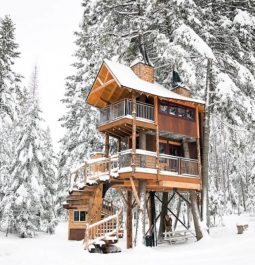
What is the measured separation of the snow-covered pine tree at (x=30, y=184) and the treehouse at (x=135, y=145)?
399 inches

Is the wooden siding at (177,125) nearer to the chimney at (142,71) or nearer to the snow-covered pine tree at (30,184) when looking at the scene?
the chimney at (142,71)

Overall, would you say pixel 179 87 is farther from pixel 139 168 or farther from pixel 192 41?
pixel 139 168

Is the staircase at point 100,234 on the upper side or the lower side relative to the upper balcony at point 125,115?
lower

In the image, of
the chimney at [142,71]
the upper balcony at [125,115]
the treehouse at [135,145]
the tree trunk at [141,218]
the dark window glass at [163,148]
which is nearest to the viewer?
the tree trunk at [141,218]

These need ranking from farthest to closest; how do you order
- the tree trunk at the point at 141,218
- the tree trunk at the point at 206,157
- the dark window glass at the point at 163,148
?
the dark window glass at the point at 163,148 < the tree trunk at the point at 206,157 < the tree trunk at the point at 141,218

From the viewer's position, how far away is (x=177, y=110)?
23.8 metres

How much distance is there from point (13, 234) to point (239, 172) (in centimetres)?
2918

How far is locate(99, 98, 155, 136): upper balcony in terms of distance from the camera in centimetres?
2102

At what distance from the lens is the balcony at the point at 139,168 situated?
20.1m

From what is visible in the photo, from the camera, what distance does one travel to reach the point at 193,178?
22859 millimetres

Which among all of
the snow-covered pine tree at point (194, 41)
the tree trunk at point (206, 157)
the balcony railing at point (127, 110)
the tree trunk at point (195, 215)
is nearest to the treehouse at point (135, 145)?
the balcony railing at point (127, 110)

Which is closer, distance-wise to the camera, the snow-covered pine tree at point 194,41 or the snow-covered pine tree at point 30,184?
the snow-covered pine tree at point 194,41

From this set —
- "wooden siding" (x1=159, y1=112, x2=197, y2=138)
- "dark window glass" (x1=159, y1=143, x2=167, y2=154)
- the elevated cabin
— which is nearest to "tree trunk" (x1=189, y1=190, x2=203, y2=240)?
the elevated cabin

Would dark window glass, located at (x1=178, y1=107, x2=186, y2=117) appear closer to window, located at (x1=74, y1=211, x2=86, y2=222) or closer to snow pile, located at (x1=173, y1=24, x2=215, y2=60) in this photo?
snow pile, located at (x1=173, y1=24, x2=215, y2=60)
